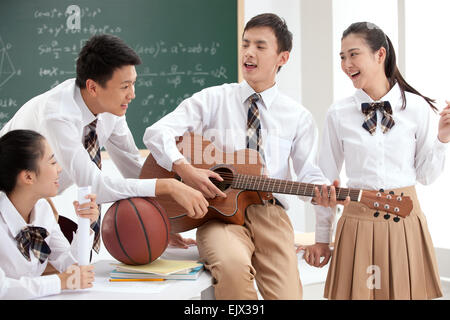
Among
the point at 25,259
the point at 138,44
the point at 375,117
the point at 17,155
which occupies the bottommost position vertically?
the point at 25,259

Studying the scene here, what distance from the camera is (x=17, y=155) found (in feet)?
5.74

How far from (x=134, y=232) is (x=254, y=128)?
84 cm

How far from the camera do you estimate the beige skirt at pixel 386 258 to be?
2158mm

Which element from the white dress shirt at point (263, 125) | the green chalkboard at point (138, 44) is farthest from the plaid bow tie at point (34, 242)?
the green chalkboard at point (138, 44)

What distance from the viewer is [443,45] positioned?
355cm

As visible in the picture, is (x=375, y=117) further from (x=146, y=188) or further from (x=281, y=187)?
(x=146, y=188)

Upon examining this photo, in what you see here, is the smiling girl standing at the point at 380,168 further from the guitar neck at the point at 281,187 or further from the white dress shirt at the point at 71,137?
the white dress shirt at the point at 71,137

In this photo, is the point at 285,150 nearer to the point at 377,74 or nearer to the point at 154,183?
the point at 377,74

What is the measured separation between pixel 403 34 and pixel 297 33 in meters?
1.03

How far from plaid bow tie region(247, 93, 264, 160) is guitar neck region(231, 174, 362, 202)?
19 centimetres

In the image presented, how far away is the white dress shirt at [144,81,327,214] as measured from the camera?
237cm

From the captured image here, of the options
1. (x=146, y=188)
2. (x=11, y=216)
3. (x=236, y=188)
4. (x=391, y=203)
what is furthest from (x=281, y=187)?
(x=11, y=216)

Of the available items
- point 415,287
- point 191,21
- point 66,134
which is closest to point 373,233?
point 415,287

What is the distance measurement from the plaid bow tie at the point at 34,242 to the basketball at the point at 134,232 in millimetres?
199
